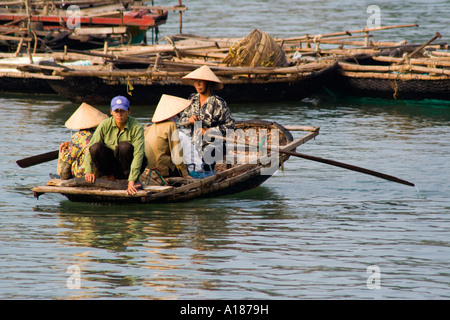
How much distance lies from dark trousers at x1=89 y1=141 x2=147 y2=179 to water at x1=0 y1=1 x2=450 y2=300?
0.43m

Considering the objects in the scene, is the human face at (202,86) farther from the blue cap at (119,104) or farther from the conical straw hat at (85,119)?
the blue cap at (119,104)

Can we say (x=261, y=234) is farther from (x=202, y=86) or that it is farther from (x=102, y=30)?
(x=102, y=30)

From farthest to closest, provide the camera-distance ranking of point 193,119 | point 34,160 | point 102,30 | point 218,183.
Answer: point 102,30
point 193,119
point 34,160
point 218,183

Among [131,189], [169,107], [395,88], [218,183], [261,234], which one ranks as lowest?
[261,234]

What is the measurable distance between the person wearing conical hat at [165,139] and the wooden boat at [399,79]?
23.8 ft

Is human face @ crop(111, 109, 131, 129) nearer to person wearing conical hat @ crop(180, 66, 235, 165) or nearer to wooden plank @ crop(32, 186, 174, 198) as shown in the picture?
wooden plank @ crop(32, 186, 174, 198)

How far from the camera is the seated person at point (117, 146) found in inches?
261

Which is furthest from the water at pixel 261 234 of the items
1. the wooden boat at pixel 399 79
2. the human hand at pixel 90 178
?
the wooden boat at pixel 399 79

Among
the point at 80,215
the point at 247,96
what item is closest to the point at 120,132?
the point at 80,215

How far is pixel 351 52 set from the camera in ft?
51.8

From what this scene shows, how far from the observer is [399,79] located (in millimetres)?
13562

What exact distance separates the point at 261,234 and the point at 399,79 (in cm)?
789

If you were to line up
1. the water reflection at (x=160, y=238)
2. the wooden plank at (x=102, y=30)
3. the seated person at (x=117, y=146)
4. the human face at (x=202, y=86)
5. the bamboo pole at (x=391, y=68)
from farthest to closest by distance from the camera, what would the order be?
the wooden plank at (x=102, y=30), the bamboo pole at (x=391, y=68), the human face at (x=202, y=86), the seated person at (x=117, y=146), the water reflection at (x=160, y=238)

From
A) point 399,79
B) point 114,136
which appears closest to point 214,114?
point 114,136
